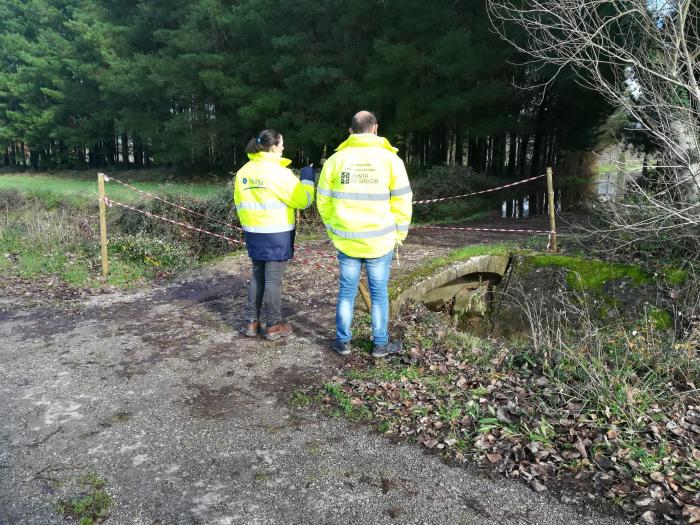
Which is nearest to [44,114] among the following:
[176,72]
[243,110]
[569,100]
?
[176,72]

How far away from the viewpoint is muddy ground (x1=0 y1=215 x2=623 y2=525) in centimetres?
312

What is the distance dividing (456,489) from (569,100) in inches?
804

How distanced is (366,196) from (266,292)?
157cm

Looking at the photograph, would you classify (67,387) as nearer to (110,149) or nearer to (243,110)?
(243,110)

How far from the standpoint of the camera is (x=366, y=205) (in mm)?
4824

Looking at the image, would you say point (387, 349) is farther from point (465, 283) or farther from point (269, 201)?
point (465, 283)

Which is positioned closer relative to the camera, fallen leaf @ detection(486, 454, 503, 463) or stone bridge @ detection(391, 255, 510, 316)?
fallen leaf @ detection(486, 454, 503, 463)

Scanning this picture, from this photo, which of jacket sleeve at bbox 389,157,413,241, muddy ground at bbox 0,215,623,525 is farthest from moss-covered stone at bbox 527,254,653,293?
jacket sleeve at bbox 389,157,413,241

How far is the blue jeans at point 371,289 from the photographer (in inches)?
197

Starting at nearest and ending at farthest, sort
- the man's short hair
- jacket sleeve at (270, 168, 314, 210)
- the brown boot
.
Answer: the man's short hair → jacket sleeve at (270, 168, 314, 210) → the brown boot

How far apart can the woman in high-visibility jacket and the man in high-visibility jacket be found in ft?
1.46

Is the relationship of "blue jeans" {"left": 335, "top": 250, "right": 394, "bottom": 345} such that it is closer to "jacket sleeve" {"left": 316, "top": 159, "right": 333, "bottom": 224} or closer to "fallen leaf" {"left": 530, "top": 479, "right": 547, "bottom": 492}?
"jacket sleeve" {"left": 316, "top": 159, "right": 333, "bottom": 224}

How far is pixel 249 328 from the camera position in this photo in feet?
19.2

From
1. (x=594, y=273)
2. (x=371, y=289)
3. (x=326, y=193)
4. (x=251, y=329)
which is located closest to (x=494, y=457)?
(x=371, y=289)
